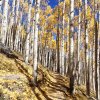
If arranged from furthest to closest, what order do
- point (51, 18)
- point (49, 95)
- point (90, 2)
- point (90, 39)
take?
point (51, 18)
point (90, 39)
point (90, 2)
point (49, 95)

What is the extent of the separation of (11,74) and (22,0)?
29262 millimetres

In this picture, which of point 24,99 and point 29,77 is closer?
point 24,99

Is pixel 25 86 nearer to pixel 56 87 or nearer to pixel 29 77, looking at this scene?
pixel 29 77

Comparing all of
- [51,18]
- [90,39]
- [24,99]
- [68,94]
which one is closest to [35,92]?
[24,99]

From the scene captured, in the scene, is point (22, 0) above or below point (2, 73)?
above

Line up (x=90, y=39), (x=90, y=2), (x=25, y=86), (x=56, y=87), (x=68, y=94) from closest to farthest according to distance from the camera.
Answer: (x=25, y=86), (x=68, y=94), (x=56, y=87), (x=90, y=2), (x=90, y=39)

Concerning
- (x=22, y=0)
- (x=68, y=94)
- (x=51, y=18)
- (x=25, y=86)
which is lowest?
(x=68, y=94)

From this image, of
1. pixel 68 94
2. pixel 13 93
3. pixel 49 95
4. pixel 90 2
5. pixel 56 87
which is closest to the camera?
pixel 13 93

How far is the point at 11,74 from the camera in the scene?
1214 cm

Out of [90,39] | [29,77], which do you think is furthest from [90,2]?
[29,77]

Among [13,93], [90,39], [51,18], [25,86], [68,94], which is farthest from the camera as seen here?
[51,18]

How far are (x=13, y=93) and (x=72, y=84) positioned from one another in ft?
15.0

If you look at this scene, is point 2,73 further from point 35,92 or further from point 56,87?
point 56,87

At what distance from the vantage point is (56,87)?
568 inches
